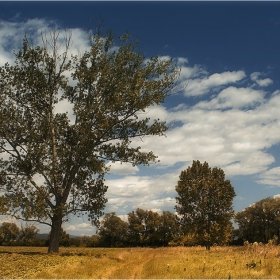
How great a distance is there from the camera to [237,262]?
16328mm

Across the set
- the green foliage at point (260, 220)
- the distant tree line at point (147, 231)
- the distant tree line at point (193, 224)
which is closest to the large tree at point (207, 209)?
the distant tree line at point (193, 224)

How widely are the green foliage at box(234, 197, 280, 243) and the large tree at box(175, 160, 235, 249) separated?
44667mm

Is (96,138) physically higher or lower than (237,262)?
higher

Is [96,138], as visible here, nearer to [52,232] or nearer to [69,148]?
[69,148]

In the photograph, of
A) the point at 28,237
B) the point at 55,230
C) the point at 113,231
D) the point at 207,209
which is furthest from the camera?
the point at 113,231

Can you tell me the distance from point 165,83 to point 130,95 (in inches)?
167

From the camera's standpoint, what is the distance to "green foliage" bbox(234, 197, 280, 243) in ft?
290

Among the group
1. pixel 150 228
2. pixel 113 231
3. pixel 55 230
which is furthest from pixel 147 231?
pixel 55 230

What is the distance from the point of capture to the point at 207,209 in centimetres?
5019

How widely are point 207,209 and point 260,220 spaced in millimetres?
50082

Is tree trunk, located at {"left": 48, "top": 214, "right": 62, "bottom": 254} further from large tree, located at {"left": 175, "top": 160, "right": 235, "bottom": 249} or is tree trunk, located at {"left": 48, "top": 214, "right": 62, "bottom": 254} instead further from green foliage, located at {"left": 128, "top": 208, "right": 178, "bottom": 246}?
green foliage, located at {"left": 128, "top": 208, "right": 178, "bottom": 246}

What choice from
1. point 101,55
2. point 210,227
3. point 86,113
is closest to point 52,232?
point 86,113

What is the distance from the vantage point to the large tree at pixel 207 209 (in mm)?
49125

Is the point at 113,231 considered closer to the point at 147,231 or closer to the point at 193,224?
the point at 147,231
